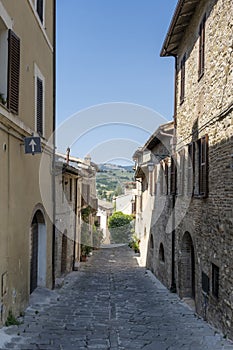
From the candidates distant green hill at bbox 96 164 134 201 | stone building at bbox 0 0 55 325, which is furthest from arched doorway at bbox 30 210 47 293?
distant green hill at bbox 96 164 134 201

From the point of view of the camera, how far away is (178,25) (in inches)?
489

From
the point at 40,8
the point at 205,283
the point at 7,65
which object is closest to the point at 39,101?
the point at 40,8

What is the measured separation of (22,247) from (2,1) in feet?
16.3

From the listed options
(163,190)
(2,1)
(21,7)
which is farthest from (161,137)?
(2,1)

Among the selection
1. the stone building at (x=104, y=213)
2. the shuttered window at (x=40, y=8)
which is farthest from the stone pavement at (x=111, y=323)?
the stone building at (x=104, y=213)

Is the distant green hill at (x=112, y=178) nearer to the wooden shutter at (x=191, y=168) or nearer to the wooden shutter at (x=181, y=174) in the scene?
the wooden shutter at (x=181, y=174)

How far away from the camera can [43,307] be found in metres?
9.98

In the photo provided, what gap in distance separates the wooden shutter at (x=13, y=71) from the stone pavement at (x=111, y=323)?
424cm

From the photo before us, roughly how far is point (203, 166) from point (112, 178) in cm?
3918

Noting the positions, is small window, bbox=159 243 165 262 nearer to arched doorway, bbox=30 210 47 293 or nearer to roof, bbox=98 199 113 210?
arched doorway, bbox=30 210 47 293

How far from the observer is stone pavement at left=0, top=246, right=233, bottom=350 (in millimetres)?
6801

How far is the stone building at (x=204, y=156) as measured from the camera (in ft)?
26.1

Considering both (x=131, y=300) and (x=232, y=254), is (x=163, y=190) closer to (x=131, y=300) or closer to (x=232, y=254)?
(x=131, y=300)

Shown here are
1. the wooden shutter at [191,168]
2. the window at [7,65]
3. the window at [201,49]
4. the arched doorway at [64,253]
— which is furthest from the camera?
the arched doorway at [64,253]
